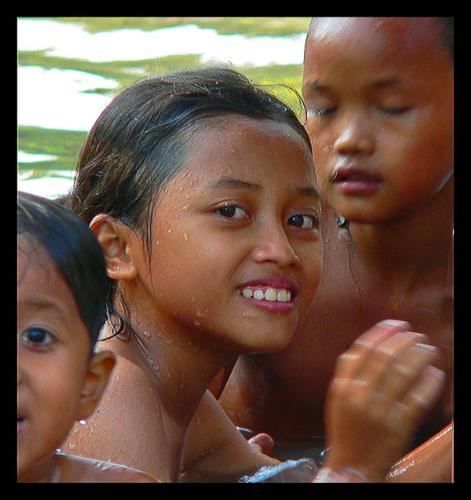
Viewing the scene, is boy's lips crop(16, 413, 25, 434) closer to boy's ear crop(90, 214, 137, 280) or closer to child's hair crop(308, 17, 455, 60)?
boy's ear crop(90, 214, 137, 280)

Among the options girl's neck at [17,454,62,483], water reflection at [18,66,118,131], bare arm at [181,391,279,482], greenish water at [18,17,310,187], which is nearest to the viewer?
girl's neck at [17,454,62,483]

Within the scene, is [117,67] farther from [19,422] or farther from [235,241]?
[19,422]

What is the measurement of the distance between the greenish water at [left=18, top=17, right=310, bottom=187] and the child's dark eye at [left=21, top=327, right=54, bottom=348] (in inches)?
49.4

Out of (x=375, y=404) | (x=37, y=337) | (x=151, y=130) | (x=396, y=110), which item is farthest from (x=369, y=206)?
(x=37, y=337)

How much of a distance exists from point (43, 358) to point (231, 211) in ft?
1.78

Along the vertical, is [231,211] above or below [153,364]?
above

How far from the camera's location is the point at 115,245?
2188mm

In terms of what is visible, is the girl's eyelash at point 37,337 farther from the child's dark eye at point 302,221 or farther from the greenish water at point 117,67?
the greenish water at point 117,67

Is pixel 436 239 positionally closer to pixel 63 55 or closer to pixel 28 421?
pixel 28 421

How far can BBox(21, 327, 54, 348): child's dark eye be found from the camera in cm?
160

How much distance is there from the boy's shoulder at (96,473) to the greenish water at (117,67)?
4.05 feet

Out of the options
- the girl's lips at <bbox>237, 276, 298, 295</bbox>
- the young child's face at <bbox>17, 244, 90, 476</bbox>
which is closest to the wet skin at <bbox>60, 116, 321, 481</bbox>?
the girl's lips at <bbox>237, 276, 298, 295</bbox>
